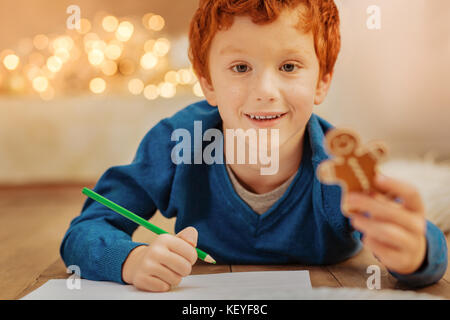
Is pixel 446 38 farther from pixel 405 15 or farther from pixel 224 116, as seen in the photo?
pixel 224 116

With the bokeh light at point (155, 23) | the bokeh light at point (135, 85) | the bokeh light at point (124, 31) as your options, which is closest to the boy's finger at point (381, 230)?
the bokeh light at point (135, 85)

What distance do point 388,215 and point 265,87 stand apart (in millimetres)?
230

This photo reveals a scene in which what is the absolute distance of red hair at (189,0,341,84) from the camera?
57cm

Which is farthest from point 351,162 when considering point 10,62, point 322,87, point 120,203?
point 10,62

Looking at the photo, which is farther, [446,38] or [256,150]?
[446,38]

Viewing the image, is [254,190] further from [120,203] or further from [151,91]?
[151,91]

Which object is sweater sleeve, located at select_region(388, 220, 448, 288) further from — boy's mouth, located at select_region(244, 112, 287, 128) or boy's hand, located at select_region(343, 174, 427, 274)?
boy's mouth, located at select_region(244, 112, 287, 128)

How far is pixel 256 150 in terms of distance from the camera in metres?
0.66

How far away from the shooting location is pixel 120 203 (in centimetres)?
72

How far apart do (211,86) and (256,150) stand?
0.41 feet

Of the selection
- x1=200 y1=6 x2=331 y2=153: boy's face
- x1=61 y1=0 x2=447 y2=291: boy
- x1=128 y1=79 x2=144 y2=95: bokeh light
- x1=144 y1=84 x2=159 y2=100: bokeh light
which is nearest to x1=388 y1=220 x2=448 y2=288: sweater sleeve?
x1=61 y1=0 x2=447 y2=291: boy

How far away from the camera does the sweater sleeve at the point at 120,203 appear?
2.01ft

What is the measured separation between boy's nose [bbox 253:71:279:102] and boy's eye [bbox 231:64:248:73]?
0.03 m
